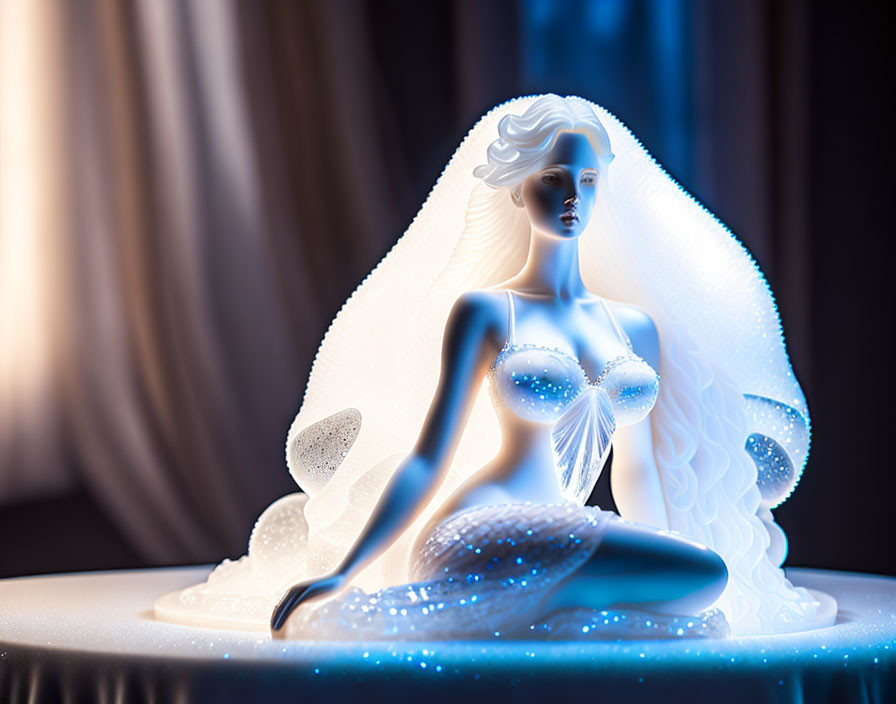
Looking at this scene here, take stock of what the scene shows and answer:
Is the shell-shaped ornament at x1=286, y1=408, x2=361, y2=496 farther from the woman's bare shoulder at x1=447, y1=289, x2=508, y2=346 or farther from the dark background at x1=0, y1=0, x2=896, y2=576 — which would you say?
the dark background at x1=0, y1=0, x2=896, y2=576

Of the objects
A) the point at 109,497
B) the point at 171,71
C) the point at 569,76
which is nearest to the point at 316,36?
the point at 171,71

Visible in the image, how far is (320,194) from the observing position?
21.9 ft

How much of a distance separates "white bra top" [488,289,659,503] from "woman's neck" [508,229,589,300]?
124 mm

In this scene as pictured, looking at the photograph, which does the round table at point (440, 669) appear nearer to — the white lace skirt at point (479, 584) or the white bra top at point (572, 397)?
the white lace skirt at point (479, 584)

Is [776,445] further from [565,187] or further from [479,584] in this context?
[479,584]

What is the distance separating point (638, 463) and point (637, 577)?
0.65 meters

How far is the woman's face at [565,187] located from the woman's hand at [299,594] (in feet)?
3.70

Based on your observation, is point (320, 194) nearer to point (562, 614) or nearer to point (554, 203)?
point (554, 203)

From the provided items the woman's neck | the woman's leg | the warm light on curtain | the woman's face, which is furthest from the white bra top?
the warm light on curtain

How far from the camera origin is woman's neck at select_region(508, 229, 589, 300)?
3.39 meters

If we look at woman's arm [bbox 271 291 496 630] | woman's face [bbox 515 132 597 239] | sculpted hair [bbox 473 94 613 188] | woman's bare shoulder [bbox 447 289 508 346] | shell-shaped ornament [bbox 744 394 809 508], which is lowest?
shell-shaped ornament [bbox 744 394 809 508]

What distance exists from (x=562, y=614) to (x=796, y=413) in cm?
120

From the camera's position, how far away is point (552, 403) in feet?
10.2

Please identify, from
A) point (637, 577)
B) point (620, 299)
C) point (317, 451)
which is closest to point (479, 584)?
point (637, 577)
